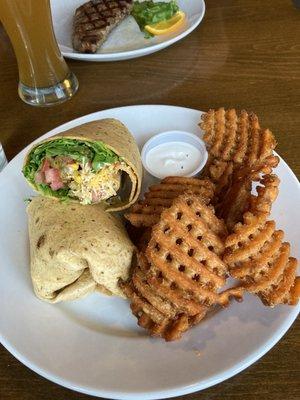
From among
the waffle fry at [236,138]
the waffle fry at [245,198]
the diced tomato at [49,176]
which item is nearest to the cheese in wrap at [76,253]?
the diced tomato at [49,176]

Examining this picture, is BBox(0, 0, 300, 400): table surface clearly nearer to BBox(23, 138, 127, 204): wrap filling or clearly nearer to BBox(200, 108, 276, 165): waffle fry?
BBox(200, 108, 276, 165): waffle fry

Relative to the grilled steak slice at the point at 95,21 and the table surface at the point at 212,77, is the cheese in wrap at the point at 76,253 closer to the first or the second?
the table surface at the point at 212,77

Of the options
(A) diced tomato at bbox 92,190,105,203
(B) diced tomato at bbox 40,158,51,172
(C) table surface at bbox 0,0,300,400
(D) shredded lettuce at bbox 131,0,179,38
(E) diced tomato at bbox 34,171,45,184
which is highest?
(B) diced tomato at bbox 40,158,51,172

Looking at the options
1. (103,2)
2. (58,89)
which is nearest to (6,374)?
(58,89)

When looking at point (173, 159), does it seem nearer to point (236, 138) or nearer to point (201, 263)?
point (236, 138)

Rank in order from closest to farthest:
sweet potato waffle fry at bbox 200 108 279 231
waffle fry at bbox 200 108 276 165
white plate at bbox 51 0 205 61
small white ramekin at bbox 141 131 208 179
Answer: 1. sweet potato waffle fry at bbox 200 108 279 231
2. waffle fry at bbox 200 108 276 165
3. small white ramekin at bbox 141 131 208 179
4. white plate at bbox 51 0 205 61

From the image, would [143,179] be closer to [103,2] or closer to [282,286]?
[282,286]

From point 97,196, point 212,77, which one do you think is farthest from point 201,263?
point 212,77

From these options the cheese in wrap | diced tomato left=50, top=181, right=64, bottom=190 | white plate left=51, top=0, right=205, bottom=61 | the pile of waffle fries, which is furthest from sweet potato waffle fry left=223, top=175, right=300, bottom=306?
white plate left=51, top=0, right=205, bottom=61
